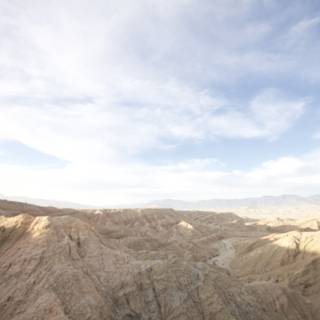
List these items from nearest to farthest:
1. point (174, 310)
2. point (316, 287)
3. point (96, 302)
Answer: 1. point (96, 302)
2. point (174, 310)
3. point (316, 287)

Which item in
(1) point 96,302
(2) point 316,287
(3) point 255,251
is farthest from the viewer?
(3) point 255,251

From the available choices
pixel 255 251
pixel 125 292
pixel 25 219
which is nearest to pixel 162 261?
pixel 125 292

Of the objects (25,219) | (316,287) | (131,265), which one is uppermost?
(25,219)

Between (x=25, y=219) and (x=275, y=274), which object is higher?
(x=25, y=219)

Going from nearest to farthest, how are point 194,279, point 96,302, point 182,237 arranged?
point 96,302 < point 194,279 < point 182,237

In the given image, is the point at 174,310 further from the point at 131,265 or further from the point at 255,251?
the point at 255,251

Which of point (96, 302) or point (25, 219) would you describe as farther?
point (25, 219)

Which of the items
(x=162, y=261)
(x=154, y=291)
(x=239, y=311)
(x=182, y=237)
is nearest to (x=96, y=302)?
(x=154, y=291)

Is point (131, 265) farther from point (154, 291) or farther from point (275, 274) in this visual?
point (275, 274)

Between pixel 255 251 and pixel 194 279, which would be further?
pixel 255 251
